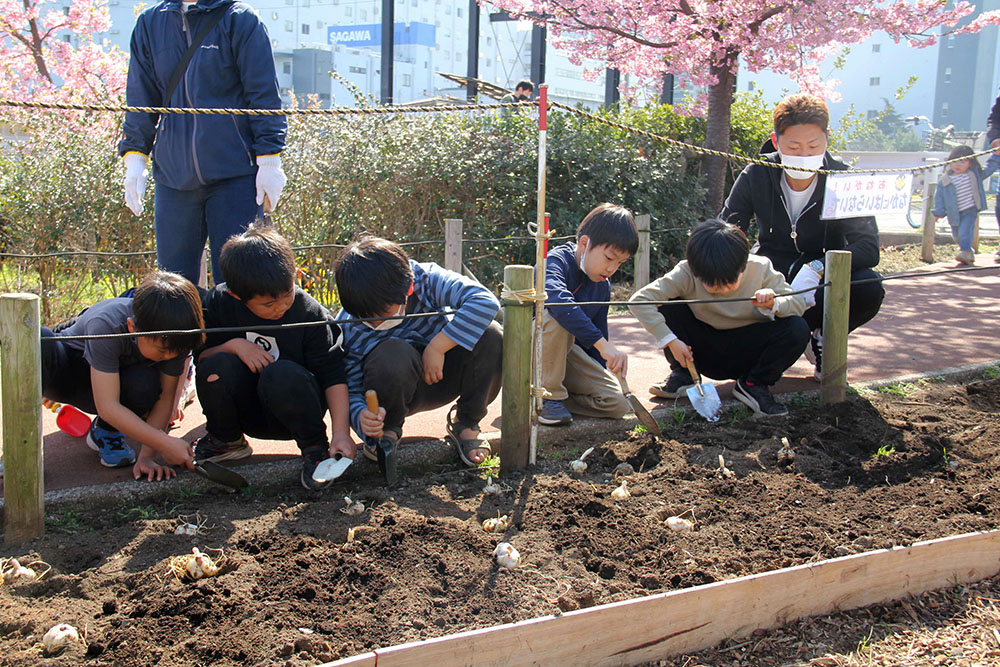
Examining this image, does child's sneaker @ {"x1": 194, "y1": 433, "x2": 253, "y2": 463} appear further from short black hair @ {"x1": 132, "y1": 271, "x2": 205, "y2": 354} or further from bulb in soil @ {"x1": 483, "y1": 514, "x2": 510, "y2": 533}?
bulb in soil @ {"x1": 483, "y1": 514, "x2": 510, "y2": 533}

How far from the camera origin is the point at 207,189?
13.6 feet

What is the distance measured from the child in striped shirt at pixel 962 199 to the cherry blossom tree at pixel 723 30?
173cm

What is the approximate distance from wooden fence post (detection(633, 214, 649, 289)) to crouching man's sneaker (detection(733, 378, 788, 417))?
10.7 feet

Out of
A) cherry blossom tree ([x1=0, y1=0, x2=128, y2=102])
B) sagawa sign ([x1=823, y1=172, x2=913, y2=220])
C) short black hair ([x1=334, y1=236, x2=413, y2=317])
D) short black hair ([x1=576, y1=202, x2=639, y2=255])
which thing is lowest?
short black hair ([x1=334, y1=236, x2=413, y2=317])

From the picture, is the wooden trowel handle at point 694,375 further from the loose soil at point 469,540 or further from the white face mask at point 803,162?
the white face mask at point 803,162

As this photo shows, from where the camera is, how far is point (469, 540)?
110 inches

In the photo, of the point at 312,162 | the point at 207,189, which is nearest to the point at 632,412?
the point at 207,189

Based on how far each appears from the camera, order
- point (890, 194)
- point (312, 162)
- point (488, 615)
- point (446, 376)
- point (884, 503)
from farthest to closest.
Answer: point (312, 162) < point (890, 194) < point (446, 376) < point (884, 503) < point (488, 615)

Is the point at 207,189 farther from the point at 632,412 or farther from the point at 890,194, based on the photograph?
the point at 890,194

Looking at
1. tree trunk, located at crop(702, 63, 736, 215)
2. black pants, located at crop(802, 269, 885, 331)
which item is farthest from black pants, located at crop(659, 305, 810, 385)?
tree trunk, located at crop(702, 63, 736, 215)

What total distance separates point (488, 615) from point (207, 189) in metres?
2.64

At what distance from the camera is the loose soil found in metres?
2.29

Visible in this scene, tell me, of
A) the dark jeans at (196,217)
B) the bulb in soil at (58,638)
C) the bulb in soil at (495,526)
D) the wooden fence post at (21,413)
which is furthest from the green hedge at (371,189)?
Answer: the bulb in soil at (58,638)

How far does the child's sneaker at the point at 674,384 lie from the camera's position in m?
4.64
